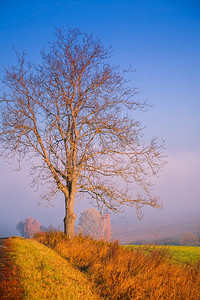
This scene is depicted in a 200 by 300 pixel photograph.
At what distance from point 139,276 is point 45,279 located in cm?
257

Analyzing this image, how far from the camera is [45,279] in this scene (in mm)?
5430

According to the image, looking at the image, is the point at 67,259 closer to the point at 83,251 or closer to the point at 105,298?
the point at 83,251

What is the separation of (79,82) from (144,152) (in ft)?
16.8

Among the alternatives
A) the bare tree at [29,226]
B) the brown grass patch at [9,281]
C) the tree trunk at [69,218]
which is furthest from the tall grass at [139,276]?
the bare tree at [29,226]

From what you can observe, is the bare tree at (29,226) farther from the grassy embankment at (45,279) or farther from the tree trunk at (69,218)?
the grassy embankment at (45,279)

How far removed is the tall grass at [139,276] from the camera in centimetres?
582

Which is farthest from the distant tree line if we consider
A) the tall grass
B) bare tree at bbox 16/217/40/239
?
the tall grass

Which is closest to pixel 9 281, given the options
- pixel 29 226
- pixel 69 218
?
pixel 69 218

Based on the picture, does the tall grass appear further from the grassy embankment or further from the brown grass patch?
the brown grass patch

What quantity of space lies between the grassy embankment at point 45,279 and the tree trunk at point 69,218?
183 inches

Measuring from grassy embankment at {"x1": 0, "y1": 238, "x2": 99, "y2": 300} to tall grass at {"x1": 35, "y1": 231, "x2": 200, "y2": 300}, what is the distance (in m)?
0.57

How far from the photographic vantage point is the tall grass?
582 cm

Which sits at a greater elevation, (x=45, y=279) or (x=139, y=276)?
(x=45, y=279)

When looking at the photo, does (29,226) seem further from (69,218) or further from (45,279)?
(45,279)
